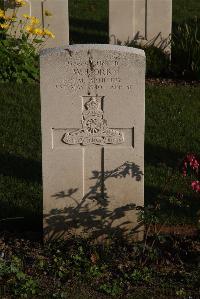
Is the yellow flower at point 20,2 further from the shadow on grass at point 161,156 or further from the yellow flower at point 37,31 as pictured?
the shadow on grass at point 161,156

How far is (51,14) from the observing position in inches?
405

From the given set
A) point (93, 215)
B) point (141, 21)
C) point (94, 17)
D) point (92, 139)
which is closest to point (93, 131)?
point (92, 139)

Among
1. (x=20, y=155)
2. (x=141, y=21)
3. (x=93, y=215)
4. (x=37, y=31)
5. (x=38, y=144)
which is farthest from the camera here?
(x=141, y=21)

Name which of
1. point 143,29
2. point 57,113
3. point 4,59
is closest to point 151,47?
point 143,29

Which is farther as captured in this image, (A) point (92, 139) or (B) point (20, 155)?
(B) point (20, 155)

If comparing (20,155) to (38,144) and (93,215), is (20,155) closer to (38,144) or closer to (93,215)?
(38,144)

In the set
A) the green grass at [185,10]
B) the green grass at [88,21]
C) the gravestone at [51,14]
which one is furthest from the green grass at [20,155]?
the green grass at [185,10]

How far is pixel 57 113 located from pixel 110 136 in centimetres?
42

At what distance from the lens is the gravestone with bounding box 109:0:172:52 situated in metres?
10.3

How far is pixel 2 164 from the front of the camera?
23.7 ft

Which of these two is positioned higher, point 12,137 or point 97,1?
point 97,1

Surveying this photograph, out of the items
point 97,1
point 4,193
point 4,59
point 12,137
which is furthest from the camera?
point 97,1

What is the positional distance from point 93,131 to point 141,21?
17.0ft

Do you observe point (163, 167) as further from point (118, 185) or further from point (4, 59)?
point (4, 59)
